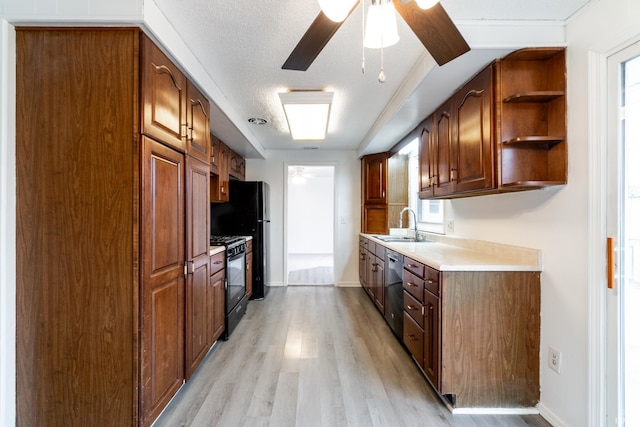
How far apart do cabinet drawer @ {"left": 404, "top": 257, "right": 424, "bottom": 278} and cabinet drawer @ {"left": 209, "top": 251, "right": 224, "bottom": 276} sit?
5.22ft

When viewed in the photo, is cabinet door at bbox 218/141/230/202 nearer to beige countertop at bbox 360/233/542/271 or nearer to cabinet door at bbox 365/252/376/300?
cabinet door at bbox 365/252/376/300

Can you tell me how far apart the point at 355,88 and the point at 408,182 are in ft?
7.00

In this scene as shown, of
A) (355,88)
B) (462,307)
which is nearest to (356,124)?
(355,88)

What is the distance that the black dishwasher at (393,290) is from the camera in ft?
8.36

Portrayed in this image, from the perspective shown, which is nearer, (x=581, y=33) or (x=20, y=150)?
(x=20, y=150)

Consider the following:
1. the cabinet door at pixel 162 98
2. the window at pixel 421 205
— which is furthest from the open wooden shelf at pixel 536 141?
the cabinet door at pixel 162 98

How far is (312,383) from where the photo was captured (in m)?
2.05

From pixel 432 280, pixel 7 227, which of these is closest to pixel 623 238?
pixel 432 280

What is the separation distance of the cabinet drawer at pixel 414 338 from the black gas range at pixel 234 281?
161 centimetres

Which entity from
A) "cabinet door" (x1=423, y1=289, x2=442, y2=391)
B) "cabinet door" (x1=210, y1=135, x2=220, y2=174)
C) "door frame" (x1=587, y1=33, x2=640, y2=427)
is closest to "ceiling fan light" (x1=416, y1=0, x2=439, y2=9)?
"door frame" (x1=587, y1=33, x2=640, y2=427)

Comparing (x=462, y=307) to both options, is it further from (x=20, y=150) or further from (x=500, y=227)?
(x=20, y=150)

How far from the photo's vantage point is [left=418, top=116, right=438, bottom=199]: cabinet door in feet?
8.67

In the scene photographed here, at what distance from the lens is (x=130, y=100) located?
4.66ft

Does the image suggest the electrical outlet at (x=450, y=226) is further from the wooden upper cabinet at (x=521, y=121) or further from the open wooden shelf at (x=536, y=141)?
the open wooden shelf at (x=536, y=141)
